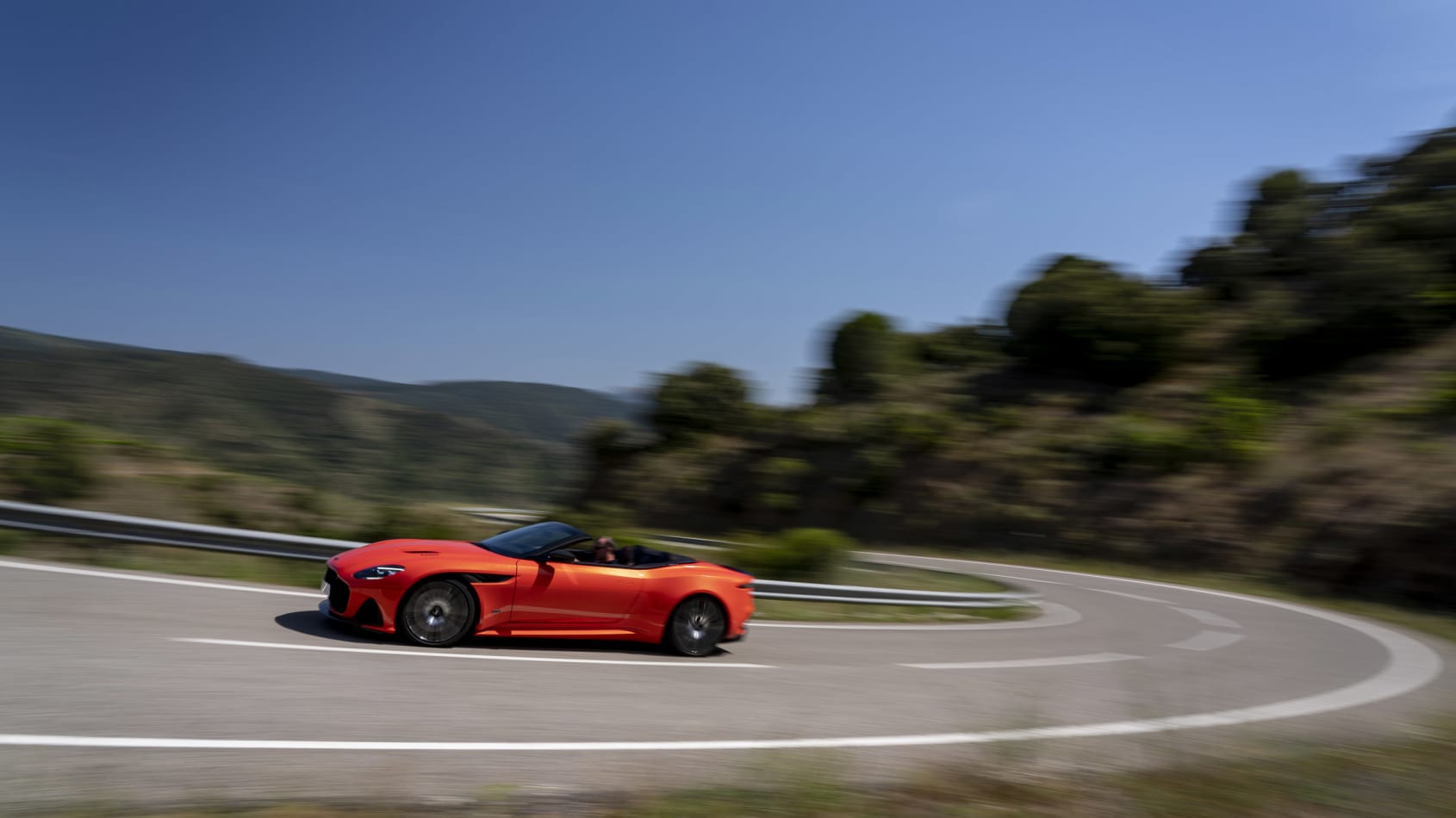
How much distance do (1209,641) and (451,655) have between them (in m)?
10.3

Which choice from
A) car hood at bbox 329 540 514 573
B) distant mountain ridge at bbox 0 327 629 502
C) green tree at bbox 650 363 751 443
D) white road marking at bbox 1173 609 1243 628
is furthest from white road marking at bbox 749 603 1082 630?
green tree at bbox 650 363 751 443

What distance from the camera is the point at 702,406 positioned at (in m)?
42.8

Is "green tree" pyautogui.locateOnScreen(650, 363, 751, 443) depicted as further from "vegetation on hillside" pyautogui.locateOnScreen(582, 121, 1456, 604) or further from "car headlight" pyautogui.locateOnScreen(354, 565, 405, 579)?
"car headlight" pyautogui.locateOnScreen(354, 565, 405, 579)

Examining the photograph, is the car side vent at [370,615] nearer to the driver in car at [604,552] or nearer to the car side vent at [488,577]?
the car side vent at [488,577]

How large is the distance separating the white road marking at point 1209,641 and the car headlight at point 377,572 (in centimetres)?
958

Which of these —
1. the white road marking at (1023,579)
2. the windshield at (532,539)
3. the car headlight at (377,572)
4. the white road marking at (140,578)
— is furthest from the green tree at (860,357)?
the car headlight at (377,572)

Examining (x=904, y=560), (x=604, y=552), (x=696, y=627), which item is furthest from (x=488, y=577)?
(x=904, y=560)

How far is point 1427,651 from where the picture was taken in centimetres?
1367

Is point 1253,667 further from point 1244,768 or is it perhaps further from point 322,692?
point 322,692

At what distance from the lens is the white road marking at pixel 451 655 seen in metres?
7.36

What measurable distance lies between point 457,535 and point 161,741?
813cm

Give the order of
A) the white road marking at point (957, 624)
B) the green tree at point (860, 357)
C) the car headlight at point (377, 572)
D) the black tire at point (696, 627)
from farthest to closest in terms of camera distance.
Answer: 1. the green tree at point (860, 357)
2. the white road marking at point (957, 624)
3. the black tire at point (696, 627)
4. the car headlight at point (377, 572)

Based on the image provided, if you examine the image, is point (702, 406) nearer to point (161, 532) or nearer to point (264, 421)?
point (264, 421)

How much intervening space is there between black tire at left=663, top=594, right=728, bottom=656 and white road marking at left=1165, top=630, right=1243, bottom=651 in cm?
650
